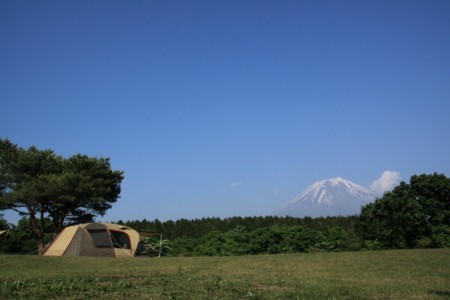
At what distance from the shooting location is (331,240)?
28.9m

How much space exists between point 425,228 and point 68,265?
1967cm

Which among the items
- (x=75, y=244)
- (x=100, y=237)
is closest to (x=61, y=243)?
(x=75, y=244)

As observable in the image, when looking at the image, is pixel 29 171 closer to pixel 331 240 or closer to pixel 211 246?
pixel 211 246

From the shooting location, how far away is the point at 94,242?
82.3ft

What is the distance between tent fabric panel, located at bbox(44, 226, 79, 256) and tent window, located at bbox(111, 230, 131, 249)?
8.02 ft

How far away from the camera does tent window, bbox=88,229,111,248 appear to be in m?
25.2

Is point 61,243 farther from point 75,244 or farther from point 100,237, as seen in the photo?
point 100,237

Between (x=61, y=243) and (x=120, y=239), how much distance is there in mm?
3510

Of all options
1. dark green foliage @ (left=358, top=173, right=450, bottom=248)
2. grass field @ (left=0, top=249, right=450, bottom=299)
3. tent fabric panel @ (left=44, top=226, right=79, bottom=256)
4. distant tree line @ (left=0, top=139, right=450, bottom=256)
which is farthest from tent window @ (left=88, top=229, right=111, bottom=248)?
dark green foliage @ (left=358, top=173, right=450, bottom=248)

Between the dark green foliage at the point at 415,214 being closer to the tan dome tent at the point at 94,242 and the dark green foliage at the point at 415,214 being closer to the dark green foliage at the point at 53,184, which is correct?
the tan dome tent at the point at 94,242

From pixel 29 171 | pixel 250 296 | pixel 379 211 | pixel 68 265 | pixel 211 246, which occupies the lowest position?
pixel 250 296

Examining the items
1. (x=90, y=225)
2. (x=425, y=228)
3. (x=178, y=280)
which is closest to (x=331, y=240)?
(x=425, y=228)

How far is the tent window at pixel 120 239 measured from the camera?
26.1 meters

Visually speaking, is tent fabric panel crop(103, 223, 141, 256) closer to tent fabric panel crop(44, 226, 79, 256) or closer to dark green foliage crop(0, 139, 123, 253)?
tent fabric panel crop(44, 226, 79, 256)
